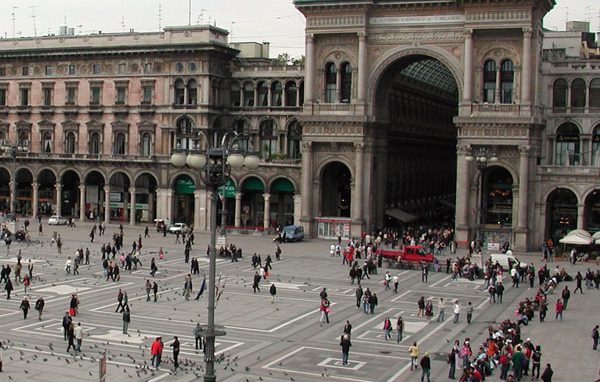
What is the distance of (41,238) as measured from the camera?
8400 centimetres

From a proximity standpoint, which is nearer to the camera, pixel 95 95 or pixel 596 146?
pixel 596 146

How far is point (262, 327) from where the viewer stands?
45.8 meters

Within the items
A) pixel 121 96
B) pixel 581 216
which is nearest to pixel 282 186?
pixel 121 96

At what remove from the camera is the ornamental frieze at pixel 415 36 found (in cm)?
8338

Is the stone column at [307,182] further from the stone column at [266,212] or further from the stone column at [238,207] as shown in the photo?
the stone column at [238,207]

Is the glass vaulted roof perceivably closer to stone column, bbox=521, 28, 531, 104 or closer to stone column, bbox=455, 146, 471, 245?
stone column, bbox=455, 146, 471, 245

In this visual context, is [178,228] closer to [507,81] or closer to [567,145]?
[507,81]

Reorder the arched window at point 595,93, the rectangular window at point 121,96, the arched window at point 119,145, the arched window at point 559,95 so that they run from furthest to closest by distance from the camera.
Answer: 1. the arched window at point 119,145
2. the rectangular window at point 121,96
3. the arched window at point 559,95
4. the arched window at point 595,93

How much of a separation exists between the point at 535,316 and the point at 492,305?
4.11 metres

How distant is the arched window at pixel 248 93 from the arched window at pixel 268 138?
2914 millimetres

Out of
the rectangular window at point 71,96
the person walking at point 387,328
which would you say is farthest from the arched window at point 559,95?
the rectangular window at point 71,96

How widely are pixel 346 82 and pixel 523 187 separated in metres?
19.5

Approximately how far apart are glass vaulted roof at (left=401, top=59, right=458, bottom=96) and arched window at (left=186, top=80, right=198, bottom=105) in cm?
2148

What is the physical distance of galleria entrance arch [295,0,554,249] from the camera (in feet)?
263
